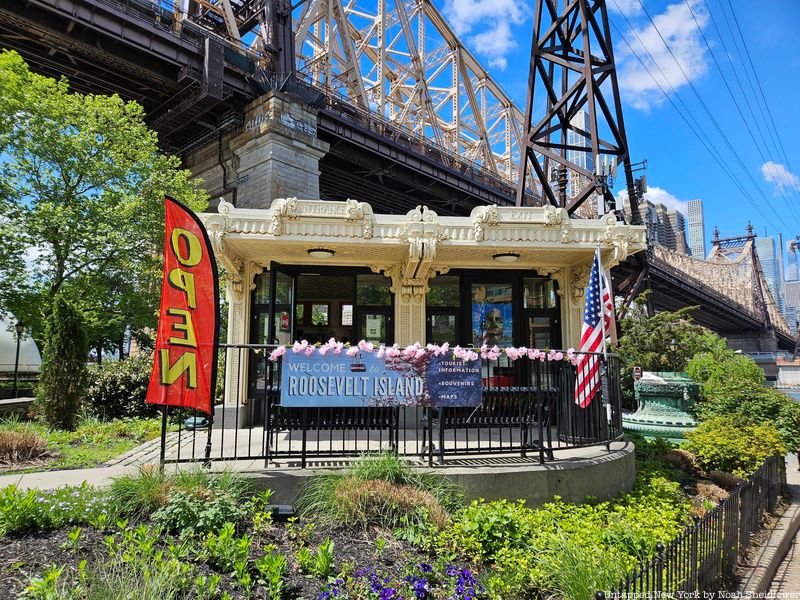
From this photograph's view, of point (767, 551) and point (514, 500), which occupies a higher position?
point (514, 500)

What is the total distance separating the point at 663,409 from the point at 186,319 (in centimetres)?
1160

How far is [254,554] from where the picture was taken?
4.46m

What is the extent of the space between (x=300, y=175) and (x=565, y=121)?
11383 mm

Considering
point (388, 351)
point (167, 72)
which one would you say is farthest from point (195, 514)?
point (167, 72)

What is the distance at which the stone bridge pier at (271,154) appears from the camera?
21.4 meters

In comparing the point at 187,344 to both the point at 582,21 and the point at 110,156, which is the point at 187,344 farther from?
the point at 582,21

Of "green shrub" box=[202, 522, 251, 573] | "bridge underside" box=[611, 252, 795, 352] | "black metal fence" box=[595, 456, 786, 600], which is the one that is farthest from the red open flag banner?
"bridge underside" box=[611, 252, 795, 352]

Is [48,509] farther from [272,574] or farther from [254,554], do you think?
[272,574]

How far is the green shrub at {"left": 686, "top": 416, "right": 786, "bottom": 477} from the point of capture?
862cm

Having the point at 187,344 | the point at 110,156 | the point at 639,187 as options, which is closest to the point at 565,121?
the point at 639,187

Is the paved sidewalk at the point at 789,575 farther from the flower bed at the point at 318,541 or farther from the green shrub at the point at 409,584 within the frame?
the green shrub at the point at 409,584

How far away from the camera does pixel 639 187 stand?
23.6 metres

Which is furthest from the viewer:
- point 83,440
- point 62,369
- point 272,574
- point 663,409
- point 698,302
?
point 698,302

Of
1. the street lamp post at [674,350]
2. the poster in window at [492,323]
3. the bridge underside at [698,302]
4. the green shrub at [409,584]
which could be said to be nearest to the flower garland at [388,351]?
the green shrub at [409,584]
